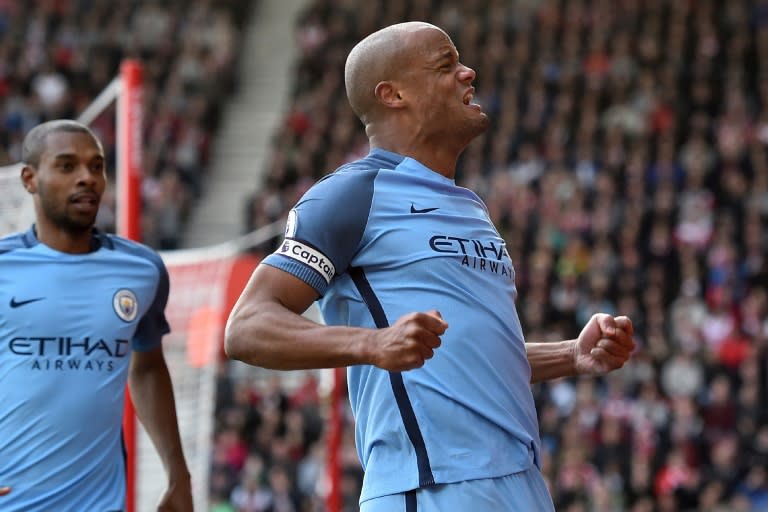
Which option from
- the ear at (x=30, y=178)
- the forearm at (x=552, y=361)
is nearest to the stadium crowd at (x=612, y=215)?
the ear at (x=30, y=178)

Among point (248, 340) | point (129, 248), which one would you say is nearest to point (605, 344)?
point (248, 340)

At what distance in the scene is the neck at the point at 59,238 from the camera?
523 cm

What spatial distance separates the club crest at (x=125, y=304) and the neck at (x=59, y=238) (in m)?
0.26

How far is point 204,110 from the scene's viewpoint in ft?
74.3

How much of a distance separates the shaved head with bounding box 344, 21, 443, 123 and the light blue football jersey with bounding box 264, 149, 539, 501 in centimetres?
26

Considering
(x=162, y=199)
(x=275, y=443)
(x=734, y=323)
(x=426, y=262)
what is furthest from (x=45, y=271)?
(x=162, y=199)

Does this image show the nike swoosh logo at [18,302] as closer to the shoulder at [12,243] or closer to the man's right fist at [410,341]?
the shoulder at [12,243]

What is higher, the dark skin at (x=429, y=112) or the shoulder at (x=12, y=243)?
the dark skin at (x=429, y=112)

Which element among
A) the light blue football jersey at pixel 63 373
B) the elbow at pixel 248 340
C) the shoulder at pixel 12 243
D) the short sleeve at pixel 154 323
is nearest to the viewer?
the elbow at pixel 248 340

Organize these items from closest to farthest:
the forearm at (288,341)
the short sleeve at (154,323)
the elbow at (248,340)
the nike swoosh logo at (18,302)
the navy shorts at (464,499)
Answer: the forearm at (288,341) < the elbow at (248,340) < the navy shorts at (464,499) < the nike swoosh logo at (18,302) < the short sleeve at (154,323)

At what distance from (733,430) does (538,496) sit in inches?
442

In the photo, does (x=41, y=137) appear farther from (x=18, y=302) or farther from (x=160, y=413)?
(x=160, y=413)

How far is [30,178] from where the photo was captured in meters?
5.31

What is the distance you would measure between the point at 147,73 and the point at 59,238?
17.7 metres
